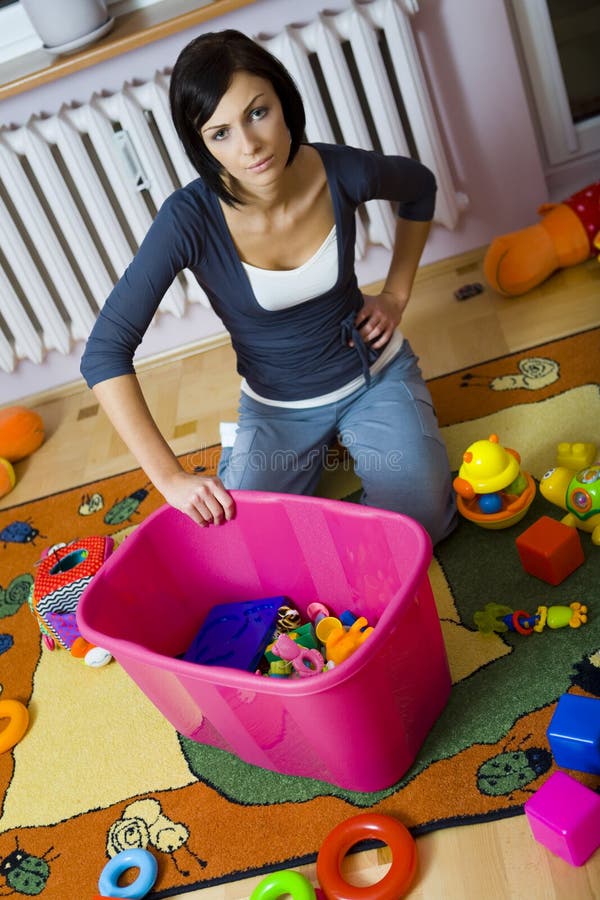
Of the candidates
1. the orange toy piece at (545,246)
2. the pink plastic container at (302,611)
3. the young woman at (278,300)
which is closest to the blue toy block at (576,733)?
the pink plastic container at (302,611)

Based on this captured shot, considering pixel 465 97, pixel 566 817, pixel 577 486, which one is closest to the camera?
pixel 566 817

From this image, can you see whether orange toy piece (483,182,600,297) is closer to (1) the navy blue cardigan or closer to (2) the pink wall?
(2) the pink wall

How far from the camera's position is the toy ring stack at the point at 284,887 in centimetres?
90

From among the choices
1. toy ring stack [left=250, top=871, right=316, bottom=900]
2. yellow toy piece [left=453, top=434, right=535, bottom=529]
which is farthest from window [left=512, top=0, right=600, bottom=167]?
toy ring stack [left=250, top=871, right=316, bottom=900]

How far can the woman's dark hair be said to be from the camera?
3.51 feet

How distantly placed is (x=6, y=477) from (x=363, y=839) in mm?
1111

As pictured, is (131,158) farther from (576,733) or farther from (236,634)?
(576,733)

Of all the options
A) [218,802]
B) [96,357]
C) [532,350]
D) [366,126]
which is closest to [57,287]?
[366,126]

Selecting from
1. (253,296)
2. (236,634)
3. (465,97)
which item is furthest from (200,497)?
(465,97)

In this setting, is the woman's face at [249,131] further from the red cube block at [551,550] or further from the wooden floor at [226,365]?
the wooden floor at [226,365]

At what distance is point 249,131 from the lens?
1.09 metres

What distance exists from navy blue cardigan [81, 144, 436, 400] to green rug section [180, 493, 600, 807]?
38 centimetres

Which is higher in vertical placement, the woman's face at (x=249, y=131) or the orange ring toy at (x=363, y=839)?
the woman's face at (x=249, y=131)

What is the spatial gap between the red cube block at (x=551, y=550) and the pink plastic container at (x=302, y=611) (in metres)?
0.18
